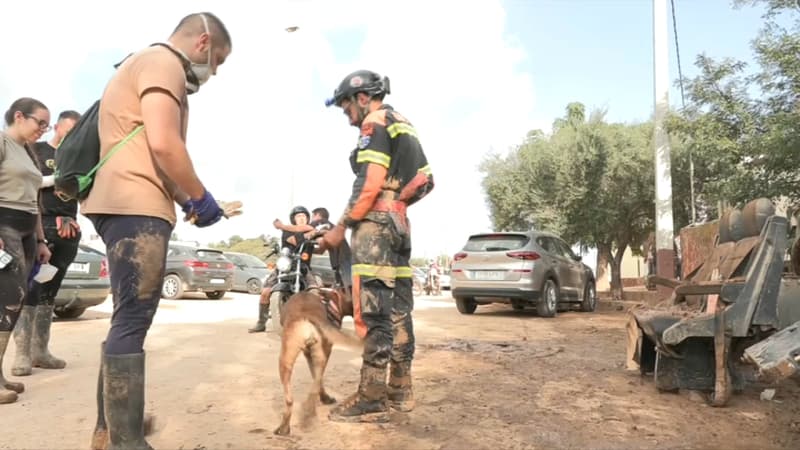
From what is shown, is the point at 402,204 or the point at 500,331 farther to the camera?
the point at 500,331

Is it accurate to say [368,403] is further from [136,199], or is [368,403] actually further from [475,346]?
[475,346]

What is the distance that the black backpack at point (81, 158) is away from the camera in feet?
8.68

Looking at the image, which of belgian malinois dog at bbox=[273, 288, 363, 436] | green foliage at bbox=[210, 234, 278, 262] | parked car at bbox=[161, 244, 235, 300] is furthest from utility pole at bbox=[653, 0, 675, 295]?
green foliage at bbox=[210, 234, 278, 262]

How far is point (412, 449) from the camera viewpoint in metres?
3.09

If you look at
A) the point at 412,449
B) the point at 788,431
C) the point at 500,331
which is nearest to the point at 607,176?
the point at 500,331

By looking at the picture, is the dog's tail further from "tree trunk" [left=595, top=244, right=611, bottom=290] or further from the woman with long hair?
"tree trunk" [left=595, top=244, right=611, bottom=290]

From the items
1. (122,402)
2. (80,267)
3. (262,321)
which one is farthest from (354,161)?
(80,267)

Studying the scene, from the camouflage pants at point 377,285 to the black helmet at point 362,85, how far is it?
90 cm

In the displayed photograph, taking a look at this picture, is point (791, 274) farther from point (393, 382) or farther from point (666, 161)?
point (666, 161)

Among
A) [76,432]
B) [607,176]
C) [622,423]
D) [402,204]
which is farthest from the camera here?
[607,176]

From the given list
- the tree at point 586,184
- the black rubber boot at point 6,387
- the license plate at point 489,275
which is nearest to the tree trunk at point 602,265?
the tree at point 586,184

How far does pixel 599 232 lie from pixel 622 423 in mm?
16467

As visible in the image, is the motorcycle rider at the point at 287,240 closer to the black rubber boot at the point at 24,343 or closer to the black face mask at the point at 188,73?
the black rubber boot at the point at 24,343

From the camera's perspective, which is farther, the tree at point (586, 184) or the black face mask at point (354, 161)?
the tree at point (586, 184)
